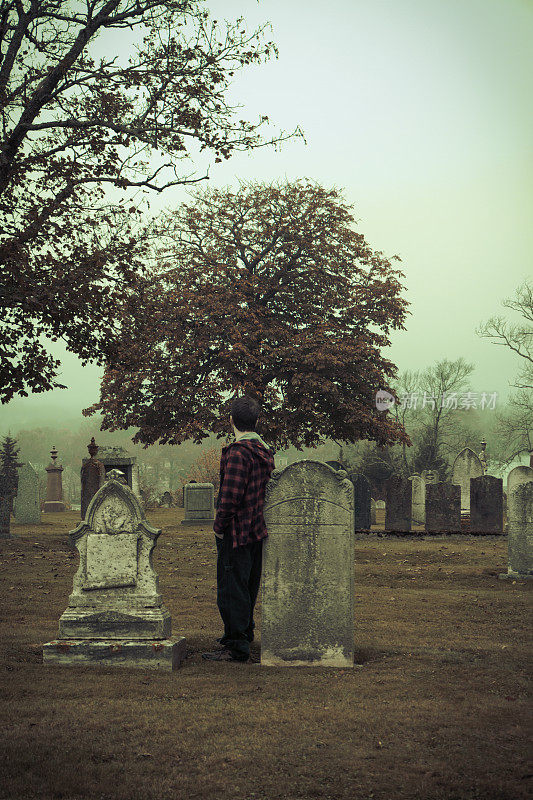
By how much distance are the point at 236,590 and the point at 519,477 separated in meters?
7.43

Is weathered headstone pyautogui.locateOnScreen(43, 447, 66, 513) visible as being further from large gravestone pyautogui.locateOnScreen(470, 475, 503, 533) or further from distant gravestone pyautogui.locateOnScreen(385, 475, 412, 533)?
large gravestone pyautogui.locateOnScreen(470, 475, 503, 533)

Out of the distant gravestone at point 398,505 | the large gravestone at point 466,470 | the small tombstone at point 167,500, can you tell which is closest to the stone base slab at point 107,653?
the distant gravestone at point 398,505

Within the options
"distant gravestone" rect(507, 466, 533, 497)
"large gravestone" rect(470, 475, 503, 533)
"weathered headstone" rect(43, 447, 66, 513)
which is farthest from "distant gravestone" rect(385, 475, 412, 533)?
"weathered headstone" rect(43, 447, 66, 513)

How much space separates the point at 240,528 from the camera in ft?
22.2

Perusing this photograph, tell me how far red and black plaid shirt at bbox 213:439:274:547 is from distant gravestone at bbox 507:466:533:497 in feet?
23.5

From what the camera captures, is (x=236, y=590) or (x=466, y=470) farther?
(x=466, y=470)

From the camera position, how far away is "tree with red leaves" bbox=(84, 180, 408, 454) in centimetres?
2153

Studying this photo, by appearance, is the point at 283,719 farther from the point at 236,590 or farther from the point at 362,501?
the point at 362,501

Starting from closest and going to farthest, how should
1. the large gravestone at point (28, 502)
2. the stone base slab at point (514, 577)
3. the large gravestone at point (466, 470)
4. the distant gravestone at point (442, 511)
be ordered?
the stone base slab at point (514, 577)
the distant gravestone at point (442, 511)
the large gravestone at point (28, 502)
the large gravestone at point (466, 470)

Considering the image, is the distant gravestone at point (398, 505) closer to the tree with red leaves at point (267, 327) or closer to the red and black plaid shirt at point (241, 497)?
the tree with red leaves at point (267, 327)

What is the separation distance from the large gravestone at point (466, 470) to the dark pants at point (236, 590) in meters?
21.1

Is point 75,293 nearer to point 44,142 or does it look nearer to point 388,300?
point 44,142

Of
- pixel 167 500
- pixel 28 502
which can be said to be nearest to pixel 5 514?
pixel 28 502

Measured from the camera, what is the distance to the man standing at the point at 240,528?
22.2 feet
